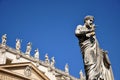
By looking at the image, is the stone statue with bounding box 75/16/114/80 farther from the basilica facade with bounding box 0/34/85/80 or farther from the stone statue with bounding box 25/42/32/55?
the stone statue with bounding box 25/42/32/55

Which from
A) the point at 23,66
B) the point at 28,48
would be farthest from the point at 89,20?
the point at 28,48

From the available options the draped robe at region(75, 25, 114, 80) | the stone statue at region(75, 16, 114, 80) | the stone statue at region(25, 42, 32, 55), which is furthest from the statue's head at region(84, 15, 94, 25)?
the stone statue at region(25, 42, 32, 55)

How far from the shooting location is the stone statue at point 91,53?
4.76 metres

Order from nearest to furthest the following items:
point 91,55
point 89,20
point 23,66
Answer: point 91,55
point 89,20
point 23,66

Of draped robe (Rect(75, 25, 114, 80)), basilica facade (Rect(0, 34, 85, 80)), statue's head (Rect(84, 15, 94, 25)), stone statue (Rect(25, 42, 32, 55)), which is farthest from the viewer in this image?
stone statue (Rect(25, 42, 32, 55))

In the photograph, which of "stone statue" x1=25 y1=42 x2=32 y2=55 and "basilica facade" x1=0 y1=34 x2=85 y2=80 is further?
"stone statue" x1=25 y1=42 x2=32 y2=55

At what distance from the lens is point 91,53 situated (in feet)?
16.4

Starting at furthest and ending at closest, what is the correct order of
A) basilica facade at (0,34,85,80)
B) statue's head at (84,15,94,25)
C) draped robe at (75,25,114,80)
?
basilica facade at (0,34,85,80) < statue's head at (84,15,94,25) < draped robe at (75,25,114,80)

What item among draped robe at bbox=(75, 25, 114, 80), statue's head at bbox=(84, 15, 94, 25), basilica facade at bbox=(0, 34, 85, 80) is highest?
basilica facade at bbox=(0, 34, 85, 80)

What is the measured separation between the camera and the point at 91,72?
4719 millimetres

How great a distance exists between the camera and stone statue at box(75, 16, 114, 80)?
4.76 meters

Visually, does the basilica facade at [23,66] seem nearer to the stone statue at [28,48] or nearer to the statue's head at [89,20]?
the stone statue at [28,48]

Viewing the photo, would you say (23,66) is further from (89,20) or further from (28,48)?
(89,20)

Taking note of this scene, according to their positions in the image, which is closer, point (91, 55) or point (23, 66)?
point (91, 55)
